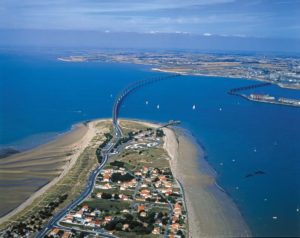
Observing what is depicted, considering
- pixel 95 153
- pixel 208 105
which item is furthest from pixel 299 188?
pixel 208 105

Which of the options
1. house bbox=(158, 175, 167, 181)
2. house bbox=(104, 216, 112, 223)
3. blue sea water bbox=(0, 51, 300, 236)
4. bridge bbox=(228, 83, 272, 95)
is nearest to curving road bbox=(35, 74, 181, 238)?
house bbox=(104, 216, 112, 223)

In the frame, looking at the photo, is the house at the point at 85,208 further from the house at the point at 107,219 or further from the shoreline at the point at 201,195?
the shoreline at the point at 201,195

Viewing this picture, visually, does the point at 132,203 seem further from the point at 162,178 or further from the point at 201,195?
the point at 162,178

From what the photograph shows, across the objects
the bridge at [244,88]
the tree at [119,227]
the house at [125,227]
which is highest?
the bridge at [244,88]

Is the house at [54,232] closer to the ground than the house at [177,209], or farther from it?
farther from it

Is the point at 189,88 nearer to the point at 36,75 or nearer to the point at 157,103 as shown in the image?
the point at 157,103

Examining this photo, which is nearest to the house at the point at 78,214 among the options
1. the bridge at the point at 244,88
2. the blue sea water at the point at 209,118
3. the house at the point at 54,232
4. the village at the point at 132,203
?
the village at the point at 132,203

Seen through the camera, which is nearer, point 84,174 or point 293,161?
point 84,174
